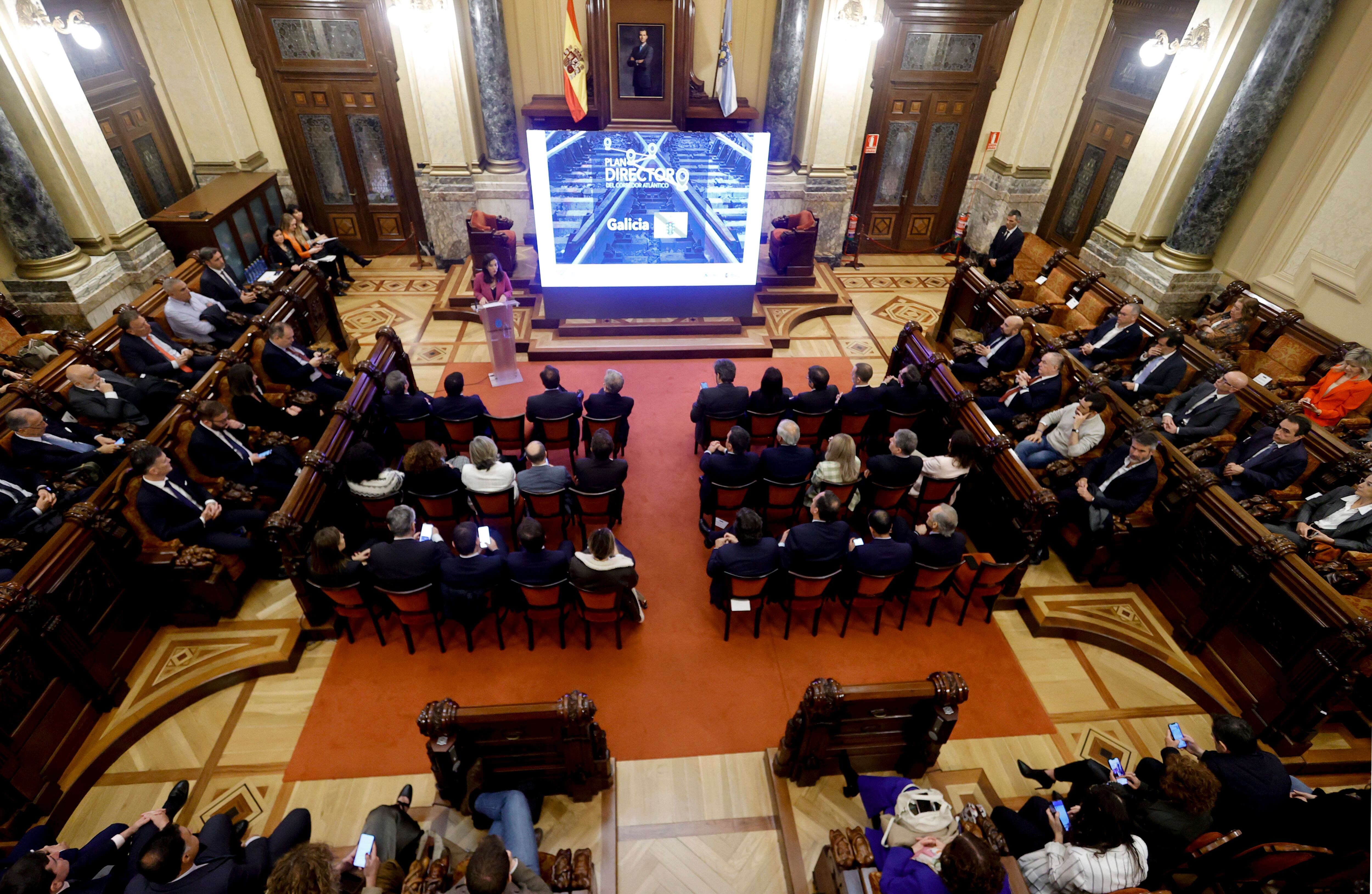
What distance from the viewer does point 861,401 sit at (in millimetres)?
5281

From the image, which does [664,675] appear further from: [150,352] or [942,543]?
[150,352]

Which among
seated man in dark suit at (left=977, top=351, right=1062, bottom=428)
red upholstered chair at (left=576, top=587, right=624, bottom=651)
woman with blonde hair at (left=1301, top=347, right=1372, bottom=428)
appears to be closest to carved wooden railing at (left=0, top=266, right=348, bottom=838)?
red upholstered chair at (left=576, top=587, right=624, bottom=651)

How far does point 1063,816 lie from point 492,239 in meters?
7.66

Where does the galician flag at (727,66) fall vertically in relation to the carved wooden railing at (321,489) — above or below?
above

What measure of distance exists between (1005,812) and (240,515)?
16.3 feet

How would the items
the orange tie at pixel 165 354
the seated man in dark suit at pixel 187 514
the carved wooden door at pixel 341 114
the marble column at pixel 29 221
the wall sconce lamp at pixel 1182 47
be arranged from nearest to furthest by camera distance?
the seated man in dark suit at pixel 187 514 < the orange tie at pixel 165 354 < the marble column at pixel 29 221 < the wall sconce lamp at pixel 1182 47 < the carved wooden door at pixel 341 114

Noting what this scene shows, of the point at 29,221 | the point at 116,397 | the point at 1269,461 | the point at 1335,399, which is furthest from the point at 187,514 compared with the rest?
the point at 1335,399

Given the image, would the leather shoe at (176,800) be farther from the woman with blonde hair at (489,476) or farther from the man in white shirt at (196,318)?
the man in white shirt at (196,318)

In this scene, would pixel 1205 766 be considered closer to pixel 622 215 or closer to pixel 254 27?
pixel 622 215

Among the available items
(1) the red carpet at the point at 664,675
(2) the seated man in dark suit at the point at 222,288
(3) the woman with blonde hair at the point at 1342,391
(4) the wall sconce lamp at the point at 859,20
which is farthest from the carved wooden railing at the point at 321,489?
(3) the woman with blonde hair at the point at 1342,391

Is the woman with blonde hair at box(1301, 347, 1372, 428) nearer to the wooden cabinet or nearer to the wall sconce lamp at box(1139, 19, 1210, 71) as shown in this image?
the wall sconce lamp at box(1139, 19, 1210, 71)

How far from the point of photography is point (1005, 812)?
123 inches

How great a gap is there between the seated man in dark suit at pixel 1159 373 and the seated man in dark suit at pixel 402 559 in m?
5.60

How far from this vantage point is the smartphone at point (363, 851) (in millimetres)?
2574
